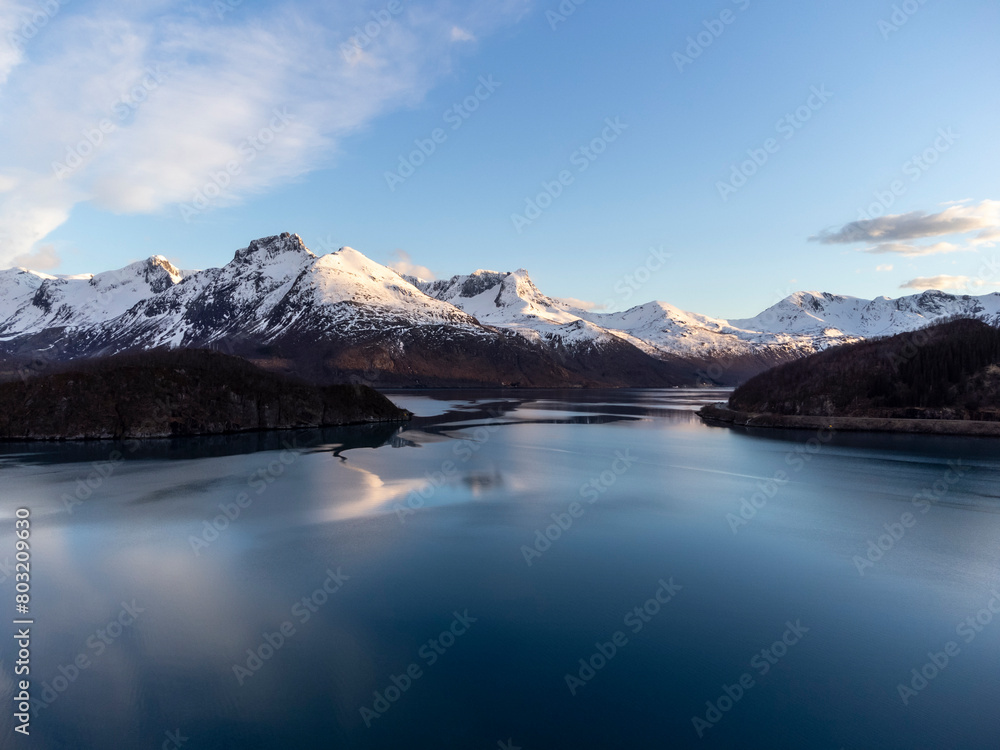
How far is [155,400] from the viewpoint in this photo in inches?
2256

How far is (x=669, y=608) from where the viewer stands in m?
17.6
